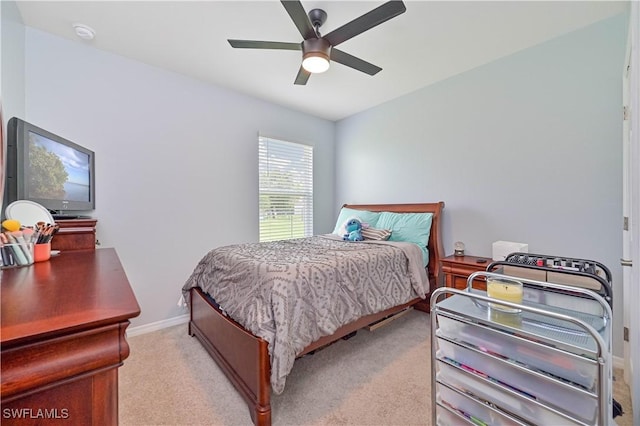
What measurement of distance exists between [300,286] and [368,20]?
1.71 m

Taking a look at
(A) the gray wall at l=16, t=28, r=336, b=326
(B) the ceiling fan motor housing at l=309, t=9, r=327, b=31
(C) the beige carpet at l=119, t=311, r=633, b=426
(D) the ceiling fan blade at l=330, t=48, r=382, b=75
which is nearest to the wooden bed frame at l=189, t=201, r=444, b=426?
(C) the beige carpet at l=119, t=311, r=633, b=426

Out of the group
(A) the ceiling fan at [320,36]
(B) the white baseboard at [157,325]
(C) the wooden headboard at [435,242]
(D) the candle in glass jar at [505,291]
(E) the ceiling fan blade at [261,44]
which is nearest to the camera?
(D) the candle in glass jar at [505,291]

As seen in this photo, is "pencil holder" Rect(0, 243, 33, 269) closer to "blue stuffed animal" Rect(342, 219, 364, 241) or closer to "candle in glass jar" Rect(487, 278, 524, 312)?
"candle in glass jar" Rect(487, 278, 524, 312)

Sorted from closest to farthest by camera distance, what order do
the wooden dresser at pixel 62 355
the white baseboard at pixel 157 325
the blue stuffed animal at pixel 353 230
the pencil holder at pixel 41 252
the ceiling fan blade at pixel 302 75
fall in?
1. the wooden dresser at pixel 62 355
2. the pencil holder at pixel 41 252
3. the ceiling fan blade at pixel 302 75
4. the white baseboard at pixel 157 325
5. the blue stuffed animal at pixel 353 230

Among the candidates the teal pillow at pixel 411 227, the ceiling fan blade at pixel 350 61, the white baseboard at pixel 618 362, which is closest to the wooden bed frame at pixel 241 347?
the teal pillow at pixel 411 227

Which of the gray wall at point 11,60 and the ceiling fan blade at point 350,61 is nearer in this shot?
the gray wall at point 11,60

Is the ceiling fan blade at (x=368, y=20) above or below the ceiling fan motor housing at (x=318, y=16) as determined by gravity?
below

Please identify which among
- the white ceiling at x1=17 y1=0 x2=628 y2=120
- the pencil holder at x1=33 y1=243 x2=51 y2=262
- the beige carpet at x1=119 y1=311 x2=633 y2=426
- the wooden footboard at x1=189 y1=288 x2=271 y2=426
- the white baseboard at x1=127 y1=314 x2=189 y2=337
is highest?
the white ceiling at x1=17 y1=0 x2=628 y2=120

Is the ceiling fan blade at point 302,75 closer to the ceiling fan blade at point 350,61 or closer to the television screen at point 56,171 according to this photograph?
the ceiling fan blade at point 350,61

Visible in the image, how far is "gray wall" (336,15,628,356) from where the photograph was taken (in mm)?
2016

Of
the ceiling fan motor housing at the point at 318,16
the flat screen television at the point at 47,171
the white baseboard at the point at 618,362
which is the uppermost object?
the ceiling fan motor housing at the point at 318,16

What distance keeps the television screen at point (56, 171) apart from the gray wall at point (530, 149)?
324 centimetres

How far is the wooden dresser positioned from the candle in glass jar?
112cm

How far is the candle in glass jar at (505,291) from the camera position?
0.91m
